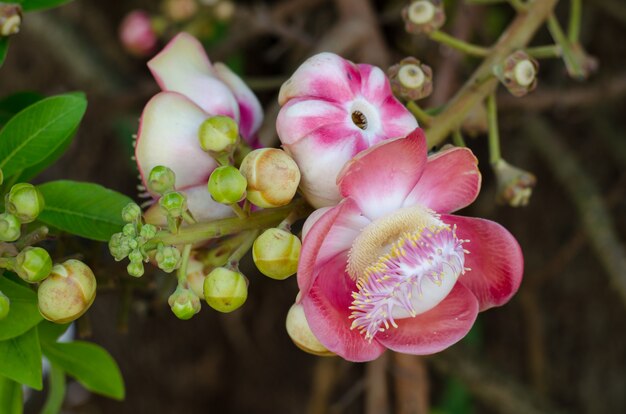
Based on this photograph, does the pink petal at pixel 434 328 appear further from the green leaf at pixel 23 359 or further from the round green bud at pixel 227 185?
the green leaf at pixel 23 359

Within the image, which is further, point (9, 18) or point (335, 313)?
point (9, 18)

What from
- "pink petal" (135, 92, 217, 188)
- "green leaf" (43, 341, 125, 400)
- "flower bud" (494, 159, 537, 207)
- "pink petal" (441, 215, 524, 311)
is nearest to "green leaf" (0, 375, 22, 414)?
"green leaf" (43, 341, 125, 400)

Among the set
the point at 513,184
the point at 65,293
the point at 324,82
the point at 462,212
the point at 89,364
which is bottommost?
the point at 462,212

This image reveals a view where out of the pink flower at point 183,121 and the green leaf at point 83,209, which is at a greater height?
the pink flower at point 183,121

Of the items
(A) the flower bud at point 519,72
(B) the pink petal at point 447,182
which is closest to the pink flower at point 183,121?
(B) the pink petal at point 447,182

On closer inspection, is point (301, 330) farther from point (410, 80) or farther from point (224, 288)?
point (410, 80)

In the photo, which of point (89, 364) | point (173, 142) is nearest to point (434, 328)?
point (173, 142)

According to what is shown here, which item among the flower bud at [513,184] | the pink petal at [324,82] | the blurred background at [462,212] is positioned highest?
the pink petal at [324,82]

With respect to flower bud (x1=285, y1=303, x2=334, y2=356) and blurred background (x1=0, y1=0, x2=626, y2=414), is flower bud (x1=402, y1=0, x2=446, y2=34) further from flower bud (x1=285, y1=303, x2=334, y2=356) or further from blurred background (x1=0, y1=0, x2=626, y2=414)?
blurred background (x1=0, y1=0, x2=626, y2=414)
